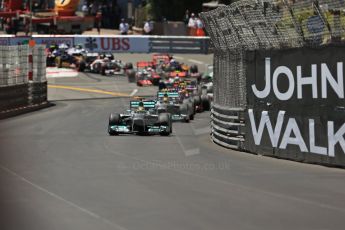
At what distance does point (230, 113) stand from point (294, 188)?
19.5 ft

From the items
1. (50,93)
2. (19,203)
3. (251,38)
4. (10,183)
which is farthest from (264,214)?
(50,93)

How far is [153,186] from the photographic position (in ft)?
35.7

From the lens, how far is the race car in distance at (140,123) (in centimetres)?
1909

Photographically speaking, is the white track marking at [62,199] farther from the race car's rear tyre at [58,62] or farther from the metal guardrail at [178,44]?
the metal guardrail at [178,44]

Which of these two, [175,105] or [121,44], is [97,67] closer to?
[121,44]

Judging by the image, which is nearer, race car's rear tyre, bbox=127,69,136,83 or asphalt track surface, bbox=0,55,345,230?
asphalt track surface, bbox=0,55,345,230

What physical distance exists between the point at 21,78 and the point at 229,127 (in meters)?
12.7

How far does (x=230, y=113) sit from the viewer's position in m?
16.5

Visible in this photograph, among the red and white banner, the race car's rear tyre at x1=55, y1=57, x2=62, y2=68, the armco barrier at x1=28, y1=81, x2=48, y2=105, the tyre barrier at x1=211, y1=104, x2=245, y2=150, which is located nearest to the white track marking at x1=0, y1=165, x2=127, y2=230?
the tyre barrier at x1=211, y1=104, x2=245, y2=150

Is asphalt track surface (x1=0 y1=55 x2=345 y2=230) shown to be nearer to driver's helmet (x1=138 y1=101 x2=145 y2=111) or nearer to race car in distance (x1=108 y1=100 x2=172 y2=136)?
race car in distance (x1=108 y1=100 x2=172 y2=136)

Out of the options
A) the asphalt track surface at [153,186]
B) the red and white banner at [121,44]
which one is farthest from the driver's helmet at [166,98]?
the red and white banner at [121,44]

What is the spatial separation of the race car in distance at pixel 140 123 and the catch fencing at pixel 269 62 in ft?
6.01

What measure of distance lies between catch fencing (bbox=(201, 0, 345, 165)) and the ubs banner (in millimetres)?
18

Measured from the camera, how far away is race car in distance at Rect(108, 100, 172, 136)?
62.6 feet
